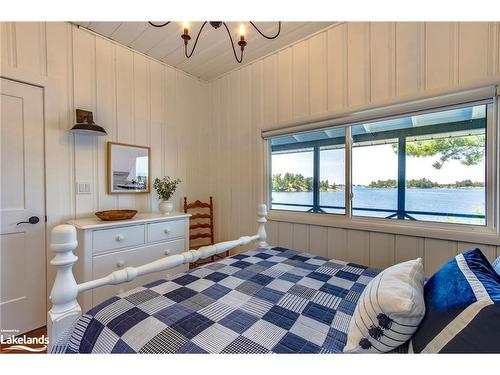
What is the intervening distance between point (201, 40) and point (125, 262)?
2.27 meters

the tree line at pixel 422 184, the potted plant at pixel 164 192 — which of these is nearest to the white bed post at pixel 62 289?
the potted plant at pixel 164 192

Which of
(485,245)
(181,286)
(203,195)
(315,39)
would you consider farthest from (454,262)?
(203,195)

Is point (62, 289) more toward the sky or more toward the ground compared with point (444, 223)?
more toward the ground

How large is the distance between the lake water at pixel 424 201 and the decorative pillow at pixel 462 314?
101 cm

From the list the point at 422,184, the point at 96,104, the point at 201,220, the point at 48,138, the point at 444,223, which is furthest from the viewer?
the point at 201,220

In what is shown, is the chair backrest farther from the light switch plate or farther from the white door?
the white door

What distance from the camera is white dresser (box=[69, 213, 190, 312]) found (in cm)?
176

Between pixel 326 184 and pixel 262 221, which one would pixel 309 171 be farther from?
pixel 262 221

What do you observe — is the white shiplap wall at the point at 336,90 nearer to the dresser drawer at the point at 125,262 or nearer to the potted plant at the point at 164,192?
the potted plant at the point at 164,192

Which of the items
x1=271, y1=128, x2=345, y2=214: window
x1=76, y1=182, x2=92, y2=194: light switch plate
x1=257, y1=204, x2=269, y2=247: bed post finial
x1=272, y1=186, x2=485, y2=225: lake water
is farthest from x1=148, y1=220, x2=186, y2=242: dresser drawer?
x1=272, y1=186, x2=485, y2=225: lake water

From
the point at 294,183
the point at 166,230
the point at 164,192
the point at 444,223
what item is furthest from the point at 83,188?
the point at 444,223

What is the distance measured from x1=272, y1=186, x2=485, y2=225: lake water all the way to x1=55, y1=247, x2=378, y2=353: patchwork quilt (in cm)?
79

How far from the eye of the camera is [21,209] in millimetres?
1759
